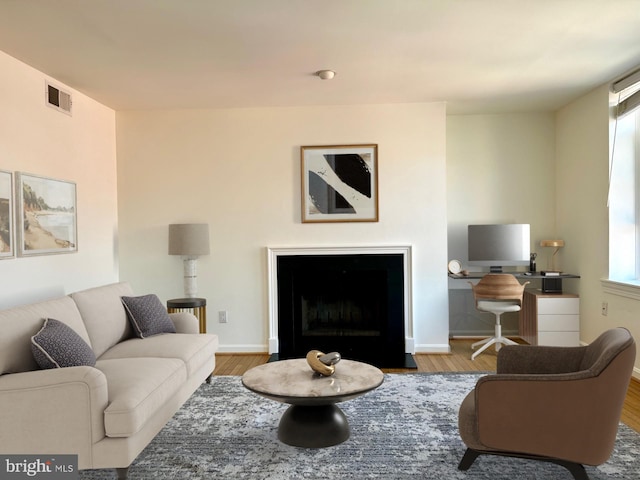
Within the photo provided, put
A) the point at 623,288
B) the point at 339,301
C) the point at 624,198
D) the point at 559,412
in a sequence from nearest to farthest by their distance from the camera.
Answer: the point at 559,412
the point at 623,288
the point at 624,198
the point at 339,301

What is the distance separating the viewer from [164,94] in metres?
4.49

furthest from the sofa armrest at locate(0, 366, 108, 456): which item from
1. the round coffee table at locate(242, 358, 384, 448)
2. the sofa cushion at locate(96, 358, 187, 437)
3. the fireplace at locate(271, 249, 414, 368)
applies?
the fireplace at locate(271, 249, 414, 368)

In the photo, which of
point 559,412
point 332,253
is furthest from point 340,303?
Result: point 559,412

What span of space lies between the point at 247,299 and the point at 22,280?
2127 mm

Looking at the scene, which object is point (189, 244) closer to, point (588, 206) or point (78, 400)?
point (78, 400)

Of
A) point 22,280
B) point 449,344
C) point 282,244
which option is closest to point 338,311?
point 282,244

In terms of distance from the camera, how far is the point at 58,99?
4.02 metres

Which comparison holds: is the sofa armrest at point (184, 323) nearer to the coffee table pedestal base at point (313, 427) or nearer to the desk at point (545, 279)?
the coffee table pedestal base at point (313, 427)

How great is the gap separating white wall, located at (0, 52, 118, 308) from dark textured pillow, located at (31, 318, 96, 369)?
35.7 inches

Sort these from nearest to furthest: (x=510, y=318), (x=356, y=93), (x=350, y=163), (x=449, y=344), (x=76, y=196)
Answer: (x=76, y=196) < (x=356, y=93) < (x=350, y=163) < (x=449, y=344) < (x=510, y=318)

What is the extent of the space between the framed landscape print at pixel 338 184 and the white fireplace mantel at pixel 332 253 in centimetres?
31

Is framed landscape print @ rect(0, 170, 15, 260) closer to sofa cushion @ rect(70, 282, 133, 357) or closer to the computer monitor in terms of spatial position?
sofa cushion @ rect(70, 282, 133, 357)

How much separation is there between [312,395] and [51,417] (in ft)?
4.21

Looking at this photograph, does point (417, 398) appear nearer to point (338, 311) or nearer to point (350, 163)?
point (338, 311)
